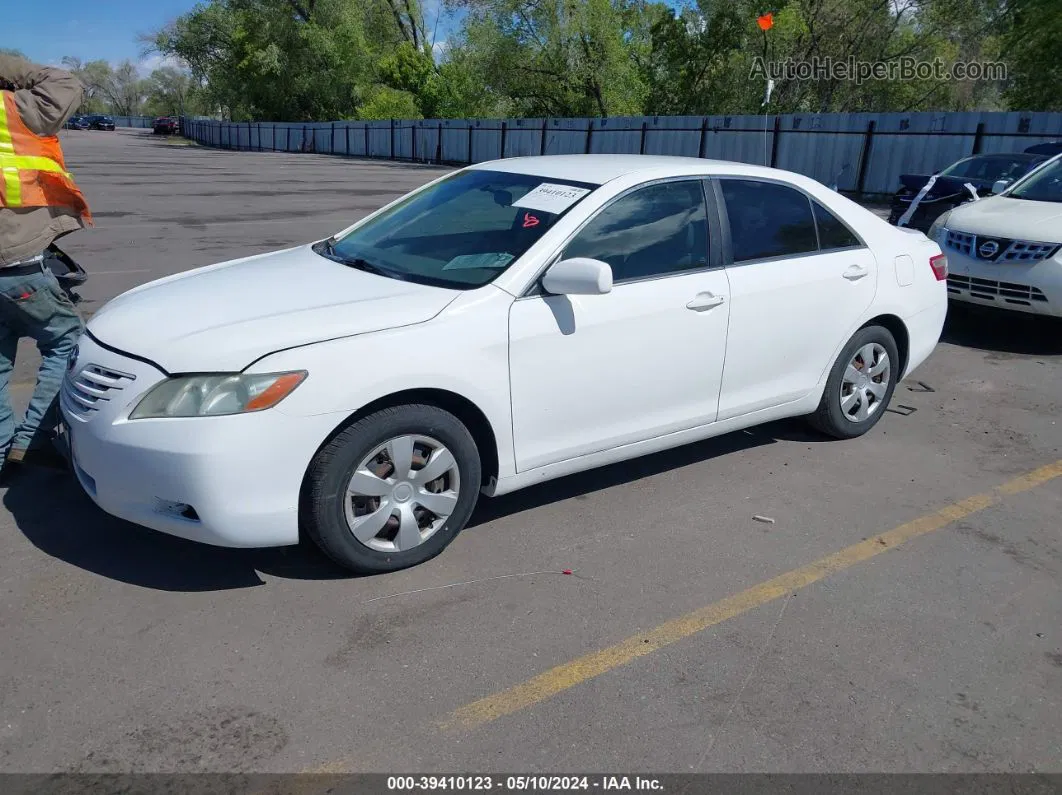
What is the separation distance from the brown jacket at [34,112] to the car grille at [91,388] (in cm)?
98

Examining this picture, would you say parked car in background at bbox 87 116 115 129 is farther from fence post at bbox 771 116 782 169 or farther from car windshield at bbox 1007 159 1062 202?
car windshield at bbox 1007 159 1062 202

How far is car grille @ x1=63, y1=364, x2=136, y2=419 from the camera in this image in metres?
3.48

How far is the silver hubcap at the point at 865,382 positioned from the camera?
5.40m

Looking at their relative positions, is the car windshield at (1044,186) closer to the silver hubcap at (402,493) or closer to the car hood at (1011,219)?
the car hood at (1011,219)

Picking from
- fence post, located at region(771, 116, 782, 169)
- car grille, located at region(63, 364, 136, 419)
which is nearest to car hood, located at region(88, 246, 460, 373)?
car grille, located at region(63, 364, 136, 419)

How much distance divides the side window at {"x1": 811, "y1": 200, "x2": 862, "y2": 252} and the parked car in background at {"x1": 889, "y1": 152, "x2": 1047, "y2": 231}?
758 cm

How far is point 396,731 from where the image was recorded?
285cm

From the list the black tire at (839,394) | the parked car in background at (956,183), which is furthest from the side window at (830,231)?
the parked car in background at (956,183)

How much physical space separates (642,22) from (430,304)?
44057 millimetres

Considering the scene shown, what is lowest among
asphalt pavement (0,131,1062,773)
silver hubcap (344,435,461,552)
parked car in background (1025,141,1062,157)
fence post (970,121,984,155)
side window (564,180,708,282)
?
asphalt pavement (0,131,1062,773)

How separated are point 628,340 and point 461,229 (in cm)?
100

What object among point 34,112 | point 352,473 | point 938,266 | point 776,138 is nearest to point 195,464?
→ point 352,473

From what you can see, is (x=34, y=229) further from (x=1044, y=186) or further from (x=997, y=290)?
(x=1044, y=186)

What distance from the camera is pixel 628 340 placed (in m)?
4.20
